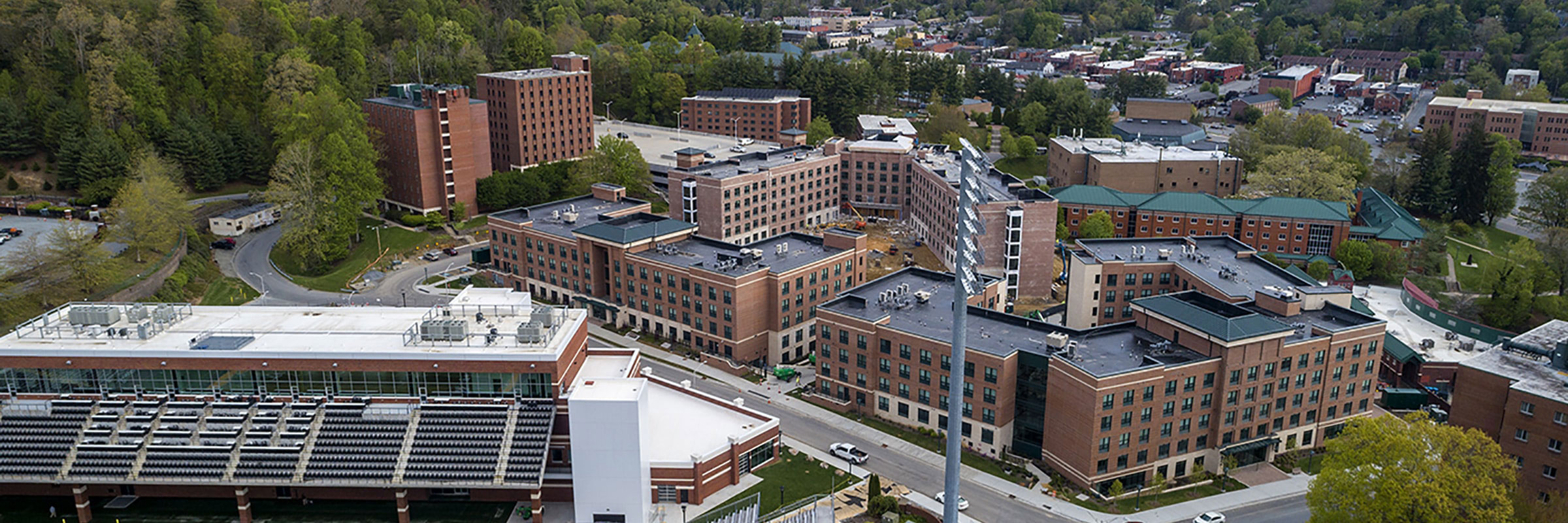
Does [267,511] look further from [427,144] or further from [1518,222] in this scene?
[1518,222]

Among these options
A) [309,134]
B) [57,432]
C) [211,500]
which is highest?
[309,134]

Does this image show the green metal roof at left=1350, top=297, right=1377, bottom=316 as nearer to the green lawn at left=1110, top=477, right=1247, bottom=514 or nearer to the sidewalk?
the sidewalk

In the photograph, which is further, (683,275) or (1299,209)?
(1299,209)

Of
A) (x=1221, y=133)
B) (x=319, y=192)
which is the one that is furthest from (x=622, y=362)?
(x=1221, y=133)

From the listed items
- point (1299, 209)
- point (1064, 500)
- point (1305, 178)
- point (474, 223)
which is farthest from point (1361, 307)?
point (474, 223)

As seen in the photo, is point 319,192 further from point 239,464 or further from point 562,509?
point 562,509

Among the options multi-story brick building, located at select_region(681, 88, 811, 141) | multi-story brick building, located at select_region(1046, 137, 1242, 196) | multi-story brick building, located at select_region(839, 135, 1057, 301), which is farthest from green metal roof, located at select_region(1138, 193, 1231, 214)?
multi-story brick building, located at select_region(681, 88, 811, 141)
